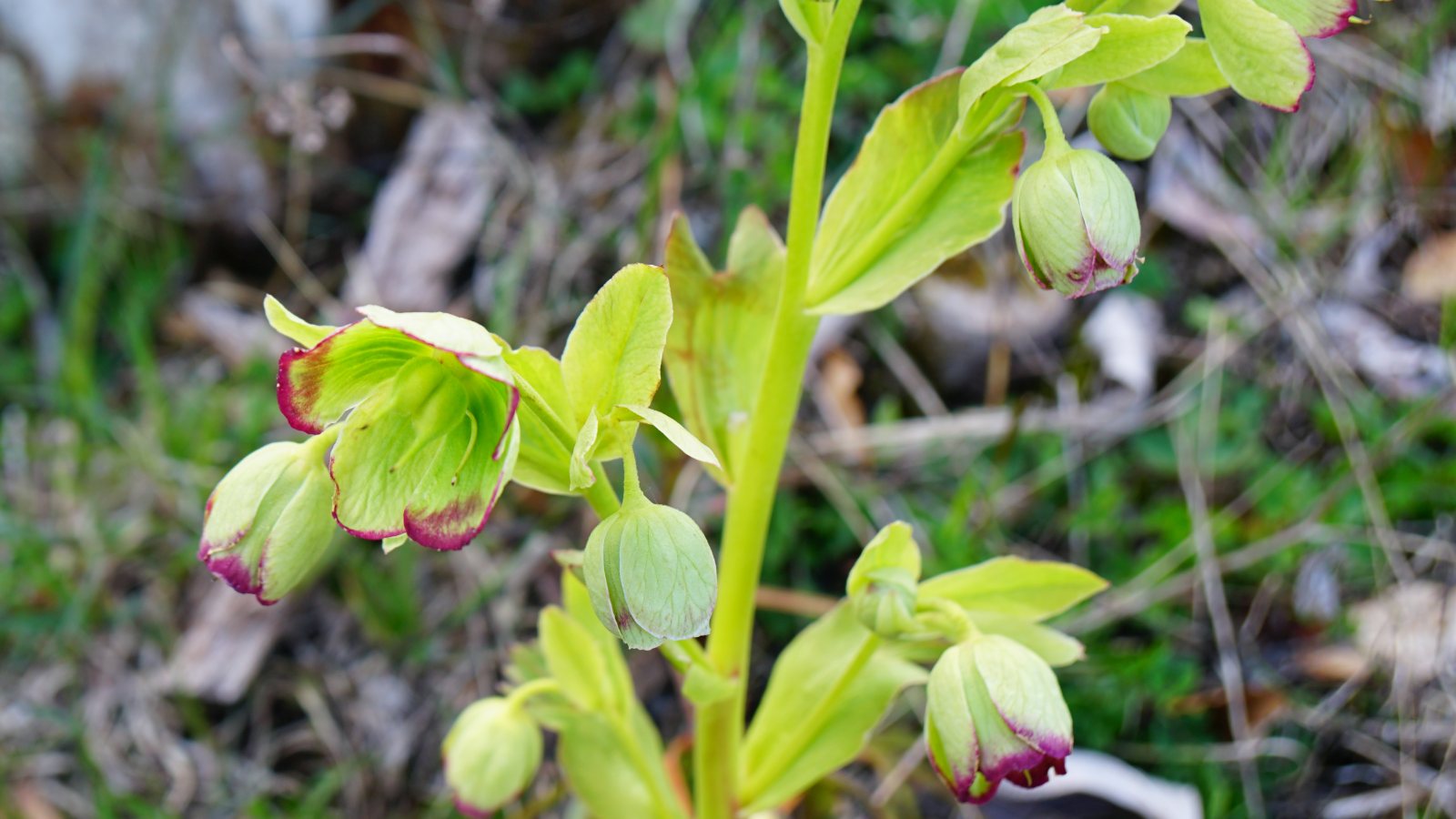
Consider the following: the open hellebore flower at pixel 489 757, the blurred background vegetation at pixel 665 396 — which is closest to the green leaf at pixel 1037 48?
the open hellebore flower at pixel 489 757

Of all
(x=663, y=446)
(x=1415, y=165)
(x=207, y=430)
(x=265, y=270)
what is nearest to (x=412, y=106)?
(x=265, y=270)

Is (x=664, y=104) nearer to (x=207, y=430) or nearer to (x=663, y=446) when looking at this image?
(x=663, y=446)

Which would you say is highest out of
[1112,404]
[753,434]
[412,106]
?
[753,434]

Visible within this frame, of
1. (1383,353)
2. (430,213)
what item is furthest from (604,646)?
(1383,353)

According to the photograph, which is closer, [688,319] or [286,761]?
[688,319]

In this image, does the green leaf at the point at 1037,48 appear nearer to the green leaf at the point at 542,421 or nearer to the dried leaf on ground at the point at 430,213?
the green leaf at the point at 542,421

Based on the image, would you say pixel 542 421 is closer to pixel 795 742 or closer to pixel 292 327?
pixel 292 327

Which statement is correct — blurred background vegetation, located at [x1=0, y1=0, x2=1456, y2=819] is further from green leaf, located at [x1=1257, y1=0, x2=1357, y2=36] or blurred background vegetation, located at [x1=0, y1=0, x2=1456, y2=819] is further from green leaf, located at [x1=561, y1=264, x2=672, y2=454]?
green leaf, located at [x1=1257, y1=0, x2=1357, y2=36]
